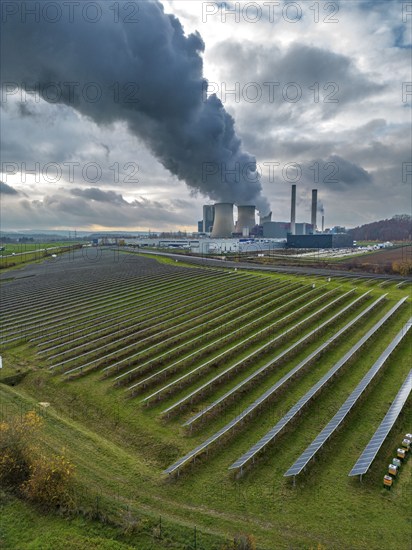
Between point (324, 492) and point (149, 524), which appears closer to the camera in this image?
point (149, 524)

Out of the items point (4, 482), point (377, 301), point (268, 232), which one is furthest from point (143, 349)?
point (268, 232)

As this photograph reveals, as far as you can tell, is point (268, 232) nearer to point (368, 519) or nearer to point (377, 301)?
point (377, 301)

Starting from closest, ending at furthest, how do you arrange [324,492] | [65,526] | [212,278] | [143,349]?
[65,526]
[324,492]
[143,349]
[212,278]

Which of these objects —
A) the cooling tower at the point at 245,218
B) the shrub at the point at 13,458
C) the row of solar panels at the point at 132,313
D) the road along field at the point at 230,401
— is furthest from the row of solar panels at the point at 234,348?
the cooling tower at the point at 245,218

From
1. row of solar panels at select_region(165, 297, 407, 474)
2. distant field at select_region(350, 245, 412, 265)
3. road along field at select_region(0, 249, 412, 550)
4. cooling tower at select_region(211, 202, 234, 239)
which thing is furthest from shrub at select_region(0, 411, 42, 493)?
cooling tower at select_region(211, 202, 234, 239)

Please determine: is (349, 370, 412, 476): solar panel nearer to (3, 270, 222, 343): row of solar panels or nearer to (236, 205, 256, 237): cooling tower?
(3, 270, 222, 343): row of solar panels

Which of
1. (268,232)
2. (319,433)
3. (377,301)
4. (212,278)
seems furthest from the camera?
(268,232)

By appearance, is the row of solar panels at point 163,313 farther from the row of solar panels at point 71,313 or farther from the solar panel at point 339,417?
the solar panel at point 339,417
